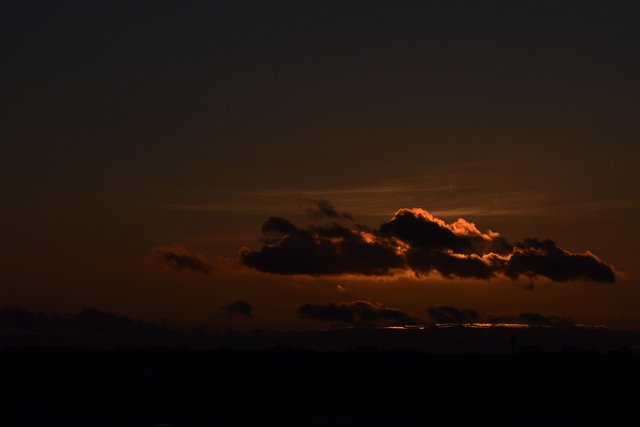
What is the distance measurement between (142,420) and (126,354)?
82412mm

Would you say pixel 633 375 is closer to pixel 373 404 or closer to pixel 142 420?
pixel 373 404

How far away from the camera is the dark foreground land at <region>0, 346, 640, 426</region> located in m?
96.2

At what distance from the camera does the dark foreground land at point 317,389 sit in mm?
96250

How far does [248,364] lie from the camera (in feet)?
498

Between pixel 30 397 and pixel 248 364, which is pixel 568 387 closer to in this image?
pixel 248 364

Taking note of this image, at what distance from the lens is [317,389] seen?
127m

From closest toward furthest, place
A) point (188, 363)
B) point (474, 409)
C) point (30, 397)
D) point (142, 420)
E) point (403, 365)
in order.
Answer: point (142, 420) → point (474, 409) → point (30, 397) → point (403, 365) → point (188, 363)

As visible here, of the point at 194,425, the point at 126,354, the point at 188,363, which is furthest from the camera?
the point at 126,354

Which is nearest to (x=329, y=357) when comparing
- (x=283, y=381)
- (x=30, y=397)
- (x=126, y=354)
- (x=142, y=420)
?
(x=283, y=381)

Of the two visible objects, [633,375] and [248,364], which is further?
[248,364]

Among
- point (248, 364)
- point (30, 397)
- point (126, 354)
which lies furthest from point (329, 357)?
point (30, 397)

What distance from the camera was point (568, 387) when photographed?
12594cm

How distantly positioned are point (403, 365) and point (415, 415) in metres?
47.7

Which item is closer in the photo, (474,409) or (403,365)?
(474,409)
